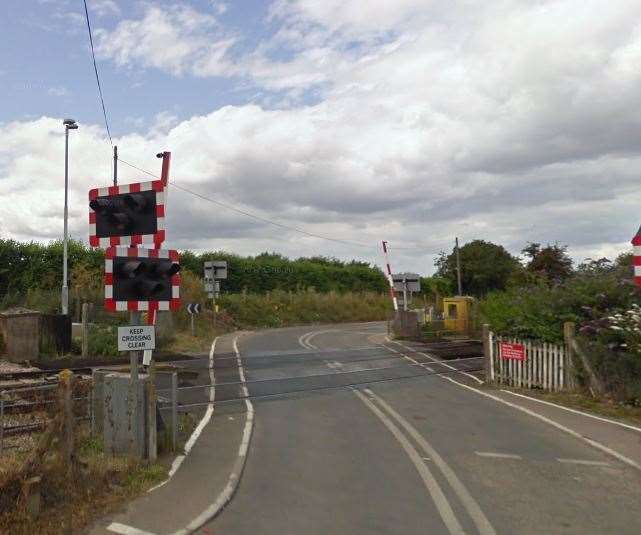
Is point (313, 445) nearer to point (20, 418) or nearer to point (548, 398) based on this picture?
point (20, 418)

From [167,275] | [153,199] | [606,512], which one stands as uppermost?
[153,199]

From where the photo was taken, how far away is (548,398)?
1415cm

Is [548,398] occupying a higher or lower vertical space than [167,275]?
lower

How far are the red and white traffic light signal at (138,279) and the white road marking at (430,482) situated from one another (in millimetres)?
3720

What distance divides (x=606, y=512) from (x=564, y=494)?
64 cm

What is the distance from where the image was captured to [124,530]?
5.75 meters

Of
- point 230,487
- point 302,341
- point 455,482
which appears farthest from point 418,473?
point 302,341

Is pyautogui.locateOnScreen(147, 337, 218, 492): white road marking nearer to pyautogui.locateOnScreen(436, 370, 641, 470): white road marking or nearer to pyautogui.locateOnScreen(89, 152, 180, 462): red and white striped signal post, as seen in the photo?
pyautogui.locateOnScreen(89, 152, 180, 462): red and white striped signal post

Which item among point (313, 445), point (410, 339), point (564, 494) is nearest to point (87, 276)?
point (410, 339)

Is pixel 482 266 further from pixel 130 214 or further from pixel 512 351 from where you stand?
pixel 130 214

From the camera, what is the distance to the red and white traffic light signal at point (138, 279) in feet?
26.6

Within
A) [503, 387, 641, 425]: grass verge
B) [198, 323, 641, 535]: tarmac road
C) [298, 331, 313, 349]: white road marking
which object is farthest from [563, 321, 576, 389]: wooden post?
[298, 331, 313, 349]: white road marking

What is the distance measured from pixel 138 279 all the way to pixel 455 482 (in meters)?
4.52

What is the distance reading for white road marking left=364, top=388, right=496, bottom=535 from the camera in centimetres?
610
